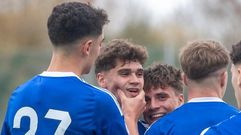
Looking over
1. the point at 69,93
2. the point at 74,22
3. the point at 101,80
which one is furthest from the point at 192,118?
the point at 101,80

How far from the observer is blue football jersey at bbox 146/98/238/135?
3979 mm

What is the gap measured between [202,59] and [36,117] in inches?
40.1

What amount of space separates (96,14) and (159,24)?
2779 cm

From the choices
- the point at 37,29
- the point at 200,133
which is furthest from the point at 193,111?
the point at 37,29

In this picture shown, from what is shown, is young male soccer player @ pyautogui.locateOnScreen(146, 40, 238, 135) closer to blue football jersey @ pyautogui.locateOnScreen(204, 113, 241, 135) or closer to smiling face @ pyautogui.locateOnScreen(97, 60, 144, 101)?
blue football jersey @ pyautogui.locateOnScreen(204, 113, 241, 135)

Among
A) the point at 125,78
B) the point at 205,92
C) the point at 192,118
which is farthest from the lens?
the point at 125,78

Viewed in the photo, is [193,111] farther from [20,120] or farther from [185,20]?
[185,20]

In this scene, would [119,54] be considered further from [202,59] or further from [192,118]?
[192,118]

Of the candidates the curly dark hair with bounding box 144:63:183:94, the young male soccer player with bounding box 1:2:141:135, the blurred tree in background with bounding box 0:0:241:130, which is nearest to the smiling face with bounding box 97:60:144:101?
the curly dark hair with bounding box 144:63:183:94

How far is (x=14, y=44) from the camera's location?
87.6 ft

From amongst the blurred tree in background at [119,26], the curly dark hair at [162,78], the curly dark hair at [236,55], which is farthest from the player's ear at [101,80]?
the blurred tree in background at [119,26]

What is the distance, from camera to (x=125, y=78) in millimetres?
4703

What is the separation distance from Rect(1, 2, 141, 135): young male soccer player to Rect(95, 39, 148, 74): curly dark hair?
29.6 inches

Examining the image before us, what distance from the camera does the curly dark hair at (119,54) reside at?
479 cm
